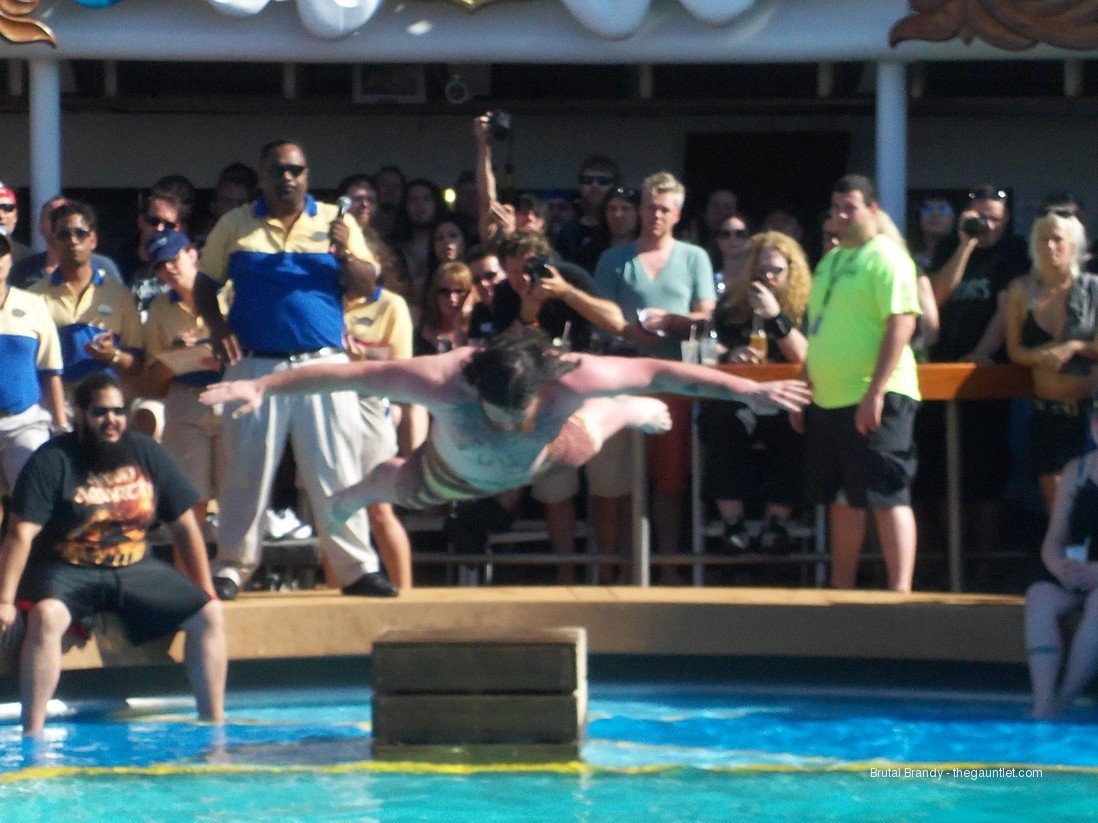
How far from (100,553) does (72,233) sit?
5.26 feet

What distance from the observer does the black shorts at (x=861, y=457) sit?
310 inches

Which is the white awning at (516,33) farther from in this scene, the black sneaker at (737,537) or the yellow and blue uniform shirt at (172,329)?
the black sneaker at (737,537)

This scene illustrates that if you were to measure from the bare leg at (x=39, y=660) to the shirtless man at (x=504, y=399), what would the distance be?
115 centimetres

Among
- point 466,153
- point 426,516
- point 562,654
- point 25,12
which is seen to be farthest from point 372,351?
point 466,153

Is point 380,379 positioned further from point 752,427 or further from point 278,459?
point 752,427

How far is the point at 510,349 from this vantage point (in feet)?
20.9

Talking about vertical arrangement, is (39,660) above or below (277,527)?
below

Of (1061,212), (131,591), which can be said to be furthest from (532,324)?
(1061,212)

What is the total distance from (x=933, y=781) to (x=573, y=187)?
6357mm

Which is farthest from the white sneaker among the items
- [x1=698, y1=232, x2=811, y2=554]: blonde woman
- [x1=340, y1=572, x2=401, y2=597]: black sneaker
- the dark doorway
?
the dark doorway

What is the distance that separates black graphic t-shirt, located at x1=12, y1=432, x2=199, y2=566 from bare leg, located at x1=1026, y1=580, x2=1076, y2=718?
3.30m

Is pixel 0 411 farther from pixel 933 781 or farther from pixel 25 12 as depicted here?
pixel 933 781

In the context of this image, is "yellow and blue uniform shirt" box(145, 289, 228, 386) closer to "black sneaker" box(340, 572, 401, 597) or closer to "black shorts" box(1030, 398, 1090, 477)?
"black sneaker" box(340, 572, 401, 597)

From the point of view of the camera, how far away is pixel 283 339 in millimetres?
7895
